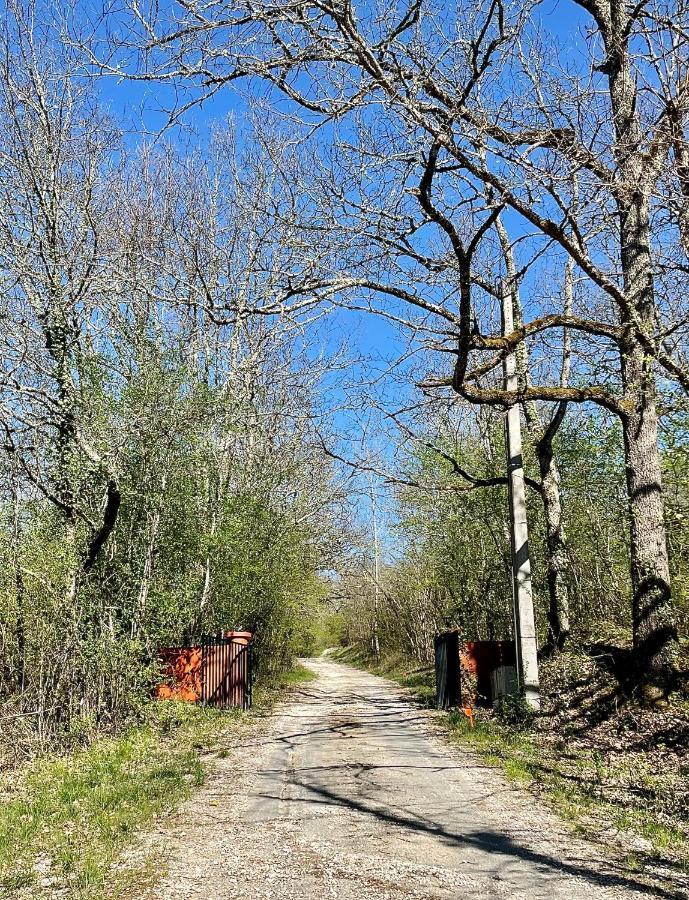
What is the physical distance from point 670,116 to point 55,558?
8047 millimetres

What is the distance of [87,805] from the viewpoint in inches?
238

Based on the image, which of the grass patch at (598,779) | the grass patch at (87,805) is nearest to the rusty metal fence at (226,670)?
the grass patch at (87,805)

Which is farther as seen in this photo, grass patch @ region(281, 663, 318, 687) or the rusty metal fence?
grass patch @ region(281, 663, 318, 687)

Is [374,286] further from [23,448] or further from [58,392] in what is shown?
[23,448]

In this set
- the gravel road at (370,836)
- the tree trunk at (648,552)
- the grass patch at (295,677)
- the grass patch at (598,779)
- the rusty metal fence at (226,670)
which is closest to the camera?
the gravel road at (370,836)

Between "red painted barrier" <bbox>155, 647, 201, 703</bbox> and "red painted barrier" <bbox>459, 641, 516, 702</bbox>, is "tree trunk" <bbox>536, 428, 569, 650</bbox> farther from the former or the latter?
"red painted barrier" <bbox>155, 647, 201, 703</bbox>

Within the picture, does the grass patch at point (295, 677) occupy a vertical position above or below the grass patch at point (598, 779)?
below

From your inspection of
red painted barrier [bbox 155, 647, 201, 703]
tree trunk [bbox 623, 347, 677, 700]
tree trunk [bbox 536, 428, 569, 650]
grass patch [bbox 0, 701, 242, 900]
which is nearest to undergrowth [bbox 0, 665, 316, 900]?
grass patch [bbox 0, 701, 242, 900]

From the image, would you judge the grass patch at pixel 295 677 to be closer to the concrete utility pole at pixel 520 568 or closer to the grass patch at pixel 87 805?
the concrete utility pole at pixel 520 568

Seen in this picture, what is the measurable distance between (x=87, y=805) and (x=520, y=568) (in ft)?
21.5

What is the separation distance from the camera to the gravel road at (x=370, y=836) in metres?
4.20

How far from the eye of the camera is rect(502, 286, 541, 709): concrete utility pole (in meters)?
10.2

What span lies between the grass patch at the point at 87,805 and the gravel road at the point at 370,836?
0.32 m

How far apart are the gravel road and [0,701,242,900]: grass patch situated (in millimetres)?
319
